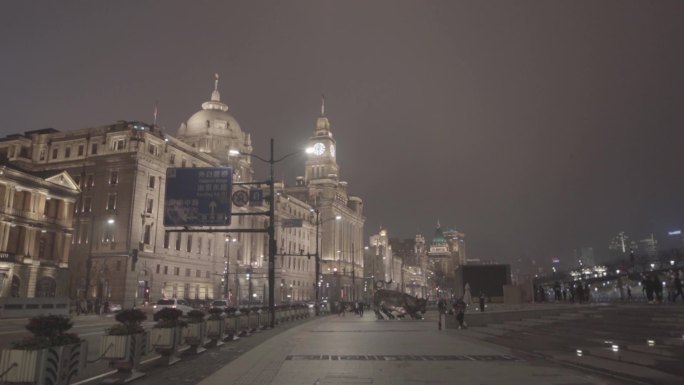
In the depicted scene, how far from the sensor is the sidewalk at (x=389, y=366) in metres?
12.4

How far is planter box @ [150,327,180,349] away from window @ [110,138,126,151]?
66532 mm

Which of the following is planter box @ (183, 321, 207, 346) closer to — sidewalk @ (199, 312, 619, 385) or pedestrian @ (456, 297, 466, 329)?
sidewalk @ (199, 312, 619, 385)

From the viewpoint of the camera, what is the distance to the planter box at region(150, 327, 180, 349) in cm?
1586

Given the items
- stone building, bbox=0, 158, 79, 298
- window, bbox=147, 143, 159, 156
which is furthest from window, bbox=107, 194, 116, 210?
A: window, bbox=147, 143, 159, 156

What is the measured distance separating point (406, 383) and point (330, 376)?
2071mm

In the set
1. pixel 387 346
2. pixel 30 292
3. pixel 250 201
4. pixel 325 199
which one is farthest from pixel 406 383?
pixel 325 199

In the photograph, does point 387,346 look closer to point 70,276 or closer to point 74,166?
point 70,276

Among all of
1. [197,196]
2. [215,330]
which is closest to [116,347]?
[215,330]

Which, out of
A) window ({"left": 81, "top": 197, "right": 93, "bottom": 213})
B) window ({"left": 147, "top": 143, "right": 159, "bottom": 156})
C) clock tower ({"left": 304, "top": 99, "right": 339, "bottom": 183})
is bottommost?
window ({"left": 81, "top": 197, "right": 93, "bottom": 213})

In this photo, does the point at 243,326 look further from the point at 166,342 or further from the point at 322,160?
the point at 322,160

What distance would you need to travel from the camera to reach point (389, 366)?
14.8m

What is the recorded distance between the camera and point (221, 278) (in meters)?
93.6

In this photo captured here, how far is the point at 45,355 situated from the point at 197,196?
2051 cm

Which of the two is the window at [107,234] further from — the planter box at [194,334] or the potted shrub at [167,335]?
the potted shrub at [167,335]
